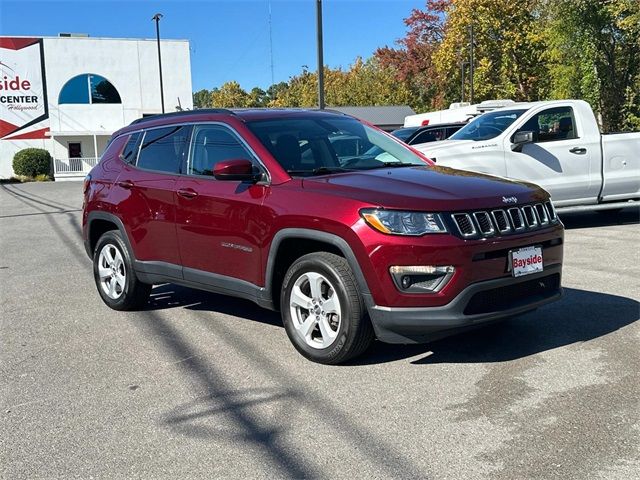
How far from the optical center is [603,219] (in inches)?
451

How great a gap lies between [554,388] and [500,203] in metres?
1.22

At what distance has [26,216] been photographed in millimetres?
16438

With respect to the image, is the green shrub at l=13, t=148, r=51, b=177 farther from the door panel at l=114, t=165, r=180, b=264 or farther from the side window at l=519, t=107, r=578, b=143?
the door panel at l=114, t=165, r=180, b=264

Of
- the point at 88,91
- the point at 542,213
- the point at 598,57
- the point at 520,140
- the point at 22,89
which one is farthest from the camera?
the point at 88,91

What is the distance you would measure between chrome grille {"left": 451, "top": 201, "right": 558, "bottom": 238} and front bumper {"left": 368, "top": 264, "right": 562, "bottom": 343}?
1.05 ft

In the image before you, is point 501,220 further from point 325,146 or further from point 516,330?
point 325,146

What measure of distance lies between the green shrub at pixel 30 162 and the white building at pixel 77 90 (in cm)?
125

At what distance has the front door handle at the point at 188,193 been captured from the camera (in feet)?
17.5

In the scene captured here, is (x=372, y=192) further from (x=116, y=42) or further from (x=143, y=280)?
(x=116, y=42)

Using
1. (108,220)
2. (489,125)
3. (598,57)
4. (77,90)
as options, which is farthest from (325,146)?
(77,90)

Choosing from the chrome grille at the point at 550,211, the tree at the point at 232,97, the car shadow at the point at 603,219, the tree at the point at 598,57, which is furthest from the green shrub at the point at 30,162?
the tree at the point at 232,97

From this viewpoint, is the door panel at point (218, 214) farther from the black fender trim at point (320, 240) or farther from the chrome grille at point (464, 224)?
the chrome grille at point (464, 224)

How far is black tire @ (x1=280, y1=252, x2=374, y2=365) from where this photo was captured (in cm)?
426

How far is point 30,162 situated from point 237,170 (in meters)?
37.1
